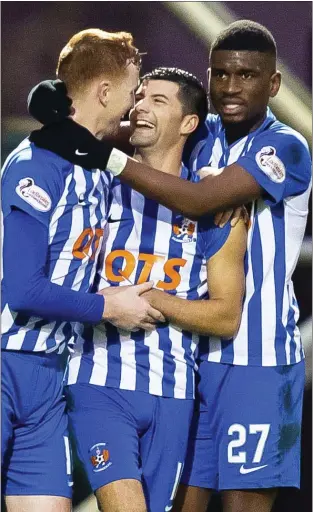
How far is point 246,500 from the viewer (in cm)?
335

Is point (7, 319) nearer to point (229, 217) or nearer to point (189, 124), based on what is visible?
point (229, 217)

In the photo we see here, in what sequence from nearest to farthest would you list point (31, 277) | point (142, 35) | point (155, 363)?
point (31, 277) < point (155, 363) < point (142, 35)

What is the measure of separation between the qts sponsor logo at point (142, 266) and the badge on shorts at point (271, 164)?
39 cm

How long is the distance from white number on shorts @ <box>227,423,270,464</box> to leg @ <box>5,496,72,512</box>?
557 millimetres

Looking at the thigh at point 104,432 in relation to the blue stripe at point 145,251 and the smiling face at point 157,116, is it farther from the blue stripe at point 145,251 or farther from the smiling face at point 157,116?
the smiling face at point 157,116

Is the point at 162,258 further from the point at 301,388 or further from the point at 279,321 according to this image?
the point at 301,388

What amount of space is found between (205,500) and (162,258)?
0.86m

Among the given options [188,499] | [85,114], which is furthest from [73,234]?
[188,499]

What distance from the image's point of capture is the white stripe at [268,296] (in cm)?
336

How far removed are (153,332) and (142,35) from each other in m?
1.22

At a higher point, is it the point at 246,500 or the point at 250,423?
the point at 250,423

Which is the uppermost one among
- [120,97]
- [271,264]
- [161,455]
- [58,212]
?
[120,97]

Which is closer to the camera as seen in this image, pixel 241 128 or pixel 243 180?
pixel 243 180

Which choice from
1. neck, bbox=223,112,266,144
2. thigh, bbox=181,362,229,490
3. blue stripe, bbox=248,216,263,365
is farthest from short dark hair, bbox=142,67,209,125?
thigh, bbox=181,362,229,490
